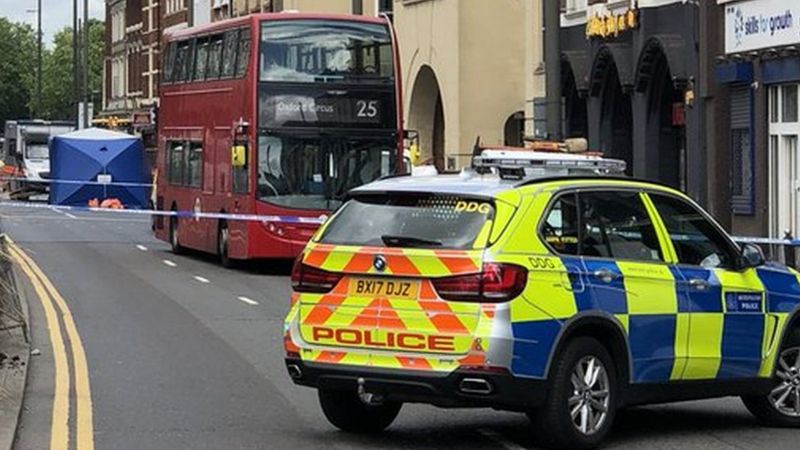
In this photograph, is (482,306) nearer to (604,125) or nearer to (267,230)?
(267,230)

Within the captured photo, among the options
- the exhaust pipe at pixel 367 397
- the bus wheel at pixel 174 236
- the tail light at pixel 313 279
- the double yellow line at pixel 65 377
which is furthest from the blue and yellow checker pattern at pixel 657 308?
the bus wheel at pixel 174 236

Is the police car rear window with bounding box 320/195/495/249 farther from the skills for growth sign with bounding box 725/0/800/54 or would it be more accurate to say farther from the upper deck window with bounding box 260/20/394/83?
the skills for growth sign with bounding box 725/0/800/54

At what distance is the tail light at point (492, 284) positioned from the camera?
10.1 meters

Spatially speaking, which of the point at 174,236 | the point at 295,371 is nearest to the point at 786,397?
the point at 295,371

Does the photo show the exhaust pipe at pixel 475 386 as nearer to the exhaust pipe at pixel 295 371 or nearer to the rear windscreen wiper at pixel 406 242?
the rear windscreen wiper at pixel 406 242

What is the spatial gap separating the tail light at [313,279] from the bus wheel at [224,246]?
17.3m

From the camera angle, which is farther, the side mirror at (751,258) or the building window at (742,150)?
the building window at (742,150)

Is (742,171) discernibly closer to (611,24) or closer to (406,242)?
(611,24)

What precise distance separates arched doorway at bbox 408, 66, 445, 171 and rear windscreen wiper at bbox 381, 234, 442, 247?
115 ft

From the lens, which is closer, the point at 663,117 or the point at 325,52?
the point at 325,52

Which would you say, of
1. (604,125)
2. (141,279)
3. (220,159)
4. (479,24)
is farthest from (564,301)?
(479,24)

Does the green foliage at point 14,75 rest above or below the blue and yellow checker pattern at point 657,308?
above

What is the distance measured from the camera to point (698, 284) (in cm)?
1130

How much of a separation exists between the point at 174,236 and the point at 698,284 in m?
22.2
